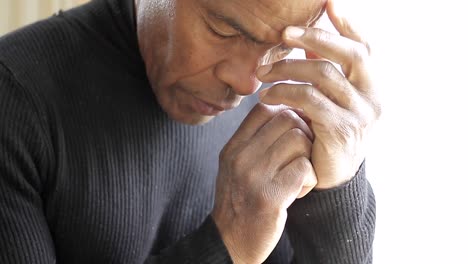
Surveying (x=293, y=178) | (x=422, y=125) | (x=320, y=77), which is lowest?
(x=422, y=125)

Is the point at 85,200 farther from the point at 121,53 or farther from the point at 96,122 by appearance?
the point at 121,53

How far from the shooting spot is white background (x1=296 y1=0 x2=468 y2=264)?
3.68 ft

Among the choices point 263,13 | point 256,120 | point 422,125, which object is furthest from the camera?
point 422,125

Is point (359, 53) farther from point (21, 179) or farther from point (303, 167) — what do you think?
point (21, 179)

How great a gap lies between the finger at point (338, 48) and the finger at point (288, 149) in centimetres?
9

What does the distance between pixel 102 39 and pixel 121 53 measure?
32 mm

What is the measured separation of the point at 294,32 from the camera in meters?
0.85

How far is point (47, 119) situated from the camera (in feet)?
2.98

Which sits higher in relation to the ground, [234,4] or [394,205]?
[234,4]

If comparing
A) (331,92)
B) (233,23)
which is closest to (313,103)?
(331,92)

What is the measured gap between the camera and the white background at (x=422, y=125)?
112 centimetres

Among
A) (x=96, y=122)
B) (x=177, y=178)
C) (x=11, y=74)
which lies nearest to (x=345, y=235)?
(x=177, y=178)

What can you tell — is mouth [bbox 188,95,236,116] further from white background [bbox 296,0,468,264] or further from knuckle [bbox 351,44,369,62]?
white background [bbox 296,0,468,264]

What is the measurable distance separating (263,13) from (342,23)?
0.13 metres
